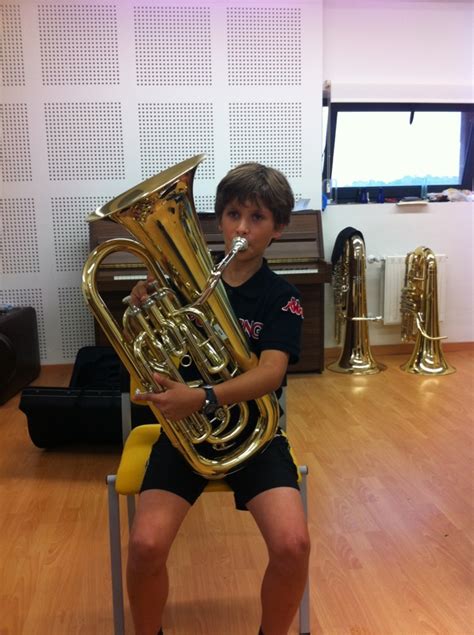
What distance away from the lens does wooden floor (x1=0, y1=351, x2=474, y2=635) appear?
149 cm

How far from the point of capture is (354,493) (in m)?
2.11

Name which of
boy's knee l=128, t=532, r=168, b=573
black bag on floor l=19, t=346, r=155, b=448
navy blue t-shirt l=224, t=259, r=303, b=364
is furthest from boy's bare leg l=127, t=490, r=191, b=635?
black bag on floor l=19, t=346, r=155, b=448

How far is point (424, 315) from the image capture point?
3.64 metres

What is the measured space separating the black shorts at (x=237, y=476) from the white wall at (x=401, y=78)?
2694mm

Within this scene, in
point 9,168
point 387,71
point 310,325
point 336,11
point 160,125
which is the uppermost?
point 336,11

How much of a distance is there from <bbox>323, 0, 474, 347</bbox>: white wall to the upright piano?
370 mm

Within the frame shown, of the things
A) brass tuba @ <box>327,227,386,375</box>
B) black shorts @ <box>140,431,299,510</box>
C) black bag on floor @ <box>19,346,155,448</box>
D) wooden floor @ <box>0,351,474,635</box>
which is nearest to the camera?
black shorts @ <box>140,431,299,510</box>

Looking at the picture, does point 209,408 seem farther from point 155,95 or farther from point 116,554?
point 155,95

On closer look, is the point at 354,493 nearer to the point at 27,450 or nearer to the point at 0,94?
the point at 27,450

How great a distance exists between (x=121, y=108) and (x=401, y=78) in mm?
1830

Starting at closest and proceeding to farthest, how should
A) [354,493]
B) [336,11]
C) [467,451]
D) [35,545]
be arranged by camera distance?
[35,545]
[354,493]
[467,451]
[336,11]

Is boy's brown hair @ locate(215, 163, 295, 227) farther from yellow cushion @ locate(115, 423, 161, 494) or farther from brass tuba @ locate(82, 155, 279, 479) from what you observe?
yellow cushion @ locate(115, 423, 161, 494)

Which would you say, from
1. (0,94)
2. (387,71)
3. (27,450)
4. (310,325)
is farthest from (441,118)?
(27,450)

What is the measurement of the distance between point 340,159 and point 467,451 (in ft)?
7.51
